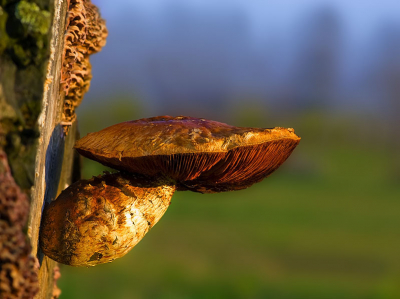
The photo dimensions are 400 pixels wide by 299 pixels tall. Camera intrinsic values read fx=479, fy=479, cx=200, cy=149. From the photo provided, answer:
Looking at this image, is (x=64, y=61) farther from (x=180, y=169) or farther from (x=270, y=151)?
(x=270, y=151)

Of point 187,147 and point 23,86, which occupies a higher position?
point 23,86

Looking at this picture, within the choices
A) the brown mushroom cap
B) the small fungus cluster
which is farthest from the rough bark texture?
the brown mushroom cap

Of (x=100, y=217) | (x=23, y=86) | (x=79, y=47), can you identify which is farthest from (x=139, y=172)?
(x=79, y=47)

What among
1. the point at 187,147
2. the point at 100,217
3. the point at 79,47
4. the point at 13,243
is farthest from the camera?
the point at 79,47

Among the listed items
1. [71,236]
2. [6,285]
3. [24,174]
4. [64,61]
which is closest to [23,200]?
[24,174]

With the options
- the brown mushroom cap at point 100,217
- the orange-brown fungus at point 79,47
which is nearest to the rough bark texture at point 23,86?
the brown mushroom cap at point 100,217

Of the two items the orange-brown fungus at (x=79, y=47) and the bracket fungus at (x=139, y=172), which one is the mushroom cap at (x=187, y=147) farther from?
the orange-brown fungus at (x=79, y=47)

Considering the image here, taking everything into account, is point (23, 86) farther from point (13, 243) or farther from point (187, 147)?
point (187, 147)
